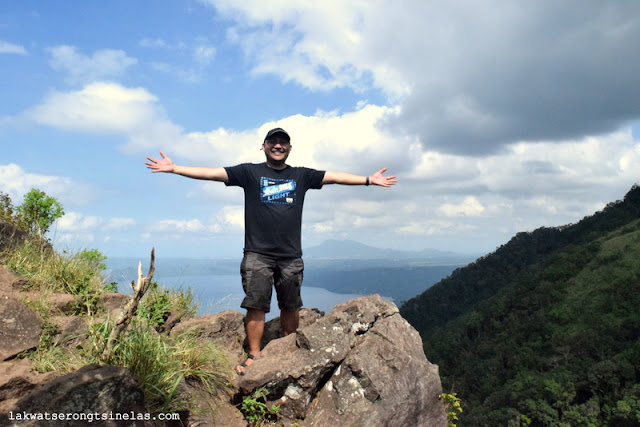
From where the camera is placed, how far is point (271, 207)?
5879 mm

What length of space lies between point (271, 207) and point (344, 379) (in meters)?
2.47

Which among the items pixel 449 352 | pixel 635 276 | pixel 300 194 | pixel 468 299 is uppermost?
pixel 300 194

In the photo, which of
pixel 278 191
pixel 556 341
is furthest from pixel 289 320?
pixel 556 341

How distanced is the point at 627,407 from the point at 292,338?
174 feet

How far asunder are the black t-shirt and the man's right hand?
0.76 metres

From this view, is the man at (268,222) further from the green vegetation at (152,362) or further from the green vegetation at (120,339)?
the green vegetation at (152,362)

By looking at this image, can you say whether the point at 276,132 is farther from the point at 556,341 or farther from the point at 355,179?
the point at 556,341

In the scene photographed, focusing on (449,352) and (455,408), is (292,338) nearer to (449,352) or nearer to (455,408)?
(455,408)

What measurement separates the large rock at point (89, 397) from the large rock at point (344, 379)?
1.85 meters

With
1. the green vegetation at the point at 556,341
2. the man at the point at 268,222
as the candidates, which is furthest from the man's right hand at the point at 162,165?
the green vegetation at the point at 556,341

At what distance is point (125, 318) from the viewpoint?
4.00 meters

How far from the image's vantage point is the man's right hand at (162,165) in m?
5.58

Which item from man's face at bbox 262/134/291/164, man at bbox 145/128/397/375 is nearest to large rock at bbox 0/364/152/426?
man at bbox 145/128/397/375

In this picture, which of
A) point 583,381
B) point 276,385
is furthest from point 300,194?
point 583,381
